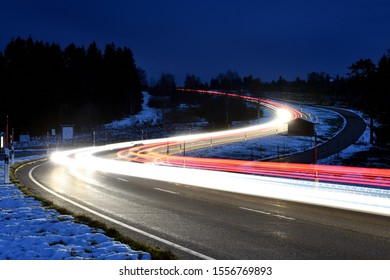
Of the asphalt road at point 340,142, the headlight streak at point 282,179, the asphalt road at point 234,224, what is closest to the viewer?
the asphalt road at point 234,224

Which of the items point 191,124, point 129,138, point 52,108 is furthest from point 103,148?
point 191,124

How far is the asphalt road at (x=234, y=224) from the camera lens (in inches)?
329

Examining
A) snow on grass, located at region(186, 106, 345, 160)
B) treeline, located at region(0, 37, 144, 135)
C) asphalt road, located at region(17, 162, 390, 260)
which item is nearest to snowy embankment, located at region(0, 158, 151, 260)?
asphalt road, located at region(17, 162, 390, 260)

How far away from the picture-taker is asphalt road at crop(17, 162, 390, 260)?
8.35 m

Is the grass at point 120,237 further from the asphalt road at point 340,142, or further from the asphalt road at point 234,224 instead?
the asphalt road at point 340,142

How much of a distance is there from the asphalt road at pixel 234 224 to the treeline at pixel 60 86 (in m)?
57.9

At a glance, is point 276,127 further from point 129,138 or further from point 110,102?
point 110,102

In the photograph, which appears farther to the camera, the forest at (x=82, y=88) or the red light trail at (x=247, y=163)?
the forest at (x=82, y=88)

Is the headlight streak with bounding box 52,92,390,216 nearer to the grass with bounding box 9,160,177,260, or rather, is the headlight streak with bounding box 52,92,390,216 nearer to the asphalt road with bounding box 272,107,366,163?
the grass with bounding box 9,160,177,260

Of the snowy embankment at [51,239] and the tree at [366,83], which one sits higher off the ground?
the tree at [366,83]

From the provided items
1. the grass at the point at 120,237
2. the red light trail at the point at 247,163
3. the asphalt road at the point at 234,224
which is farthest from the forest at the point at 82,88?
the grass at the point at 120,237

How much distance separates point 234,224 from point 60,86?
243 feet

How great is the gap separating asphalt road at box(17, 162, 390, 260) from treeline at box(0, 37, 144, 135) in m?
57.9

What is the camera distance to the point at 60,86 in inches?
3123
